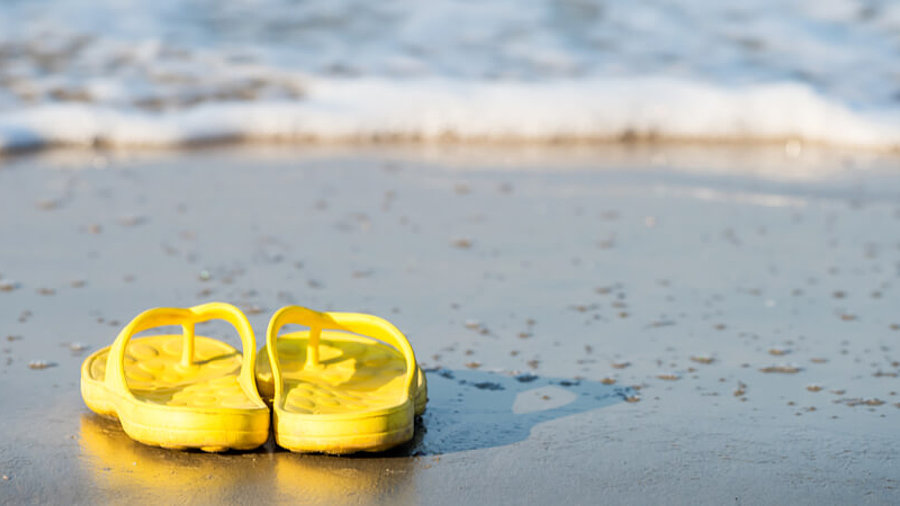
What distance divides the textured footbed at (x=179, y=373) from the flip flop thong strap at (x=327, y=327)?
0.13 metres

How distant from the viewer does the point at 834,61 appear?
341 inches

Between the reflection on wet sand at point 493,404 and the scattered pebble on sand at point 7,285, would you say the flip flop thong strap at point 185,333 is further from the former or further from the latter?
the scattered pebble on sand at point 7,285

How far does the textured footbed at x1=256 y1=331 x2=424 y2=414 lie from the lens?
2.50 metres

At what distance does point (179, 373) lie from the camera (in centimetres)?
271

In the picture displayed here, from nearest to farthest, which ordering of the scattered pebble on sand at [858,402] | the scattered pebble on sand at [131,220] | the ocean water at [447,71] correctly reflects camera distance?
the scattered pebble on sand at [858,402] → the scattered pebble on sand at [131,220] → the ocean water at [447,71]

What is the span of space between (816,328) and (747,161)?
10.5 ft

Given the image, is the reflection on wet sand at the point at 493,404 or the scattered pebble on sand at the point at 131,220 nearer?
the reflection on wet sand at the point at 493,404

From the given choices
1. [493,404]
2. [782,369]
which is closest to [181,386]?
[493,404]

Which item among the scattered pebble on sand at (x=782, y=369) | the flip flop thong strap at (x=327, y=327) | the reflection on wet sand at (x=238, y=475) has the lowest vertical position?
the reflection on wet sand at (x=238, y=475)

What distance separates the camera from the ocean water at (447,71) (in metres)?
7.14

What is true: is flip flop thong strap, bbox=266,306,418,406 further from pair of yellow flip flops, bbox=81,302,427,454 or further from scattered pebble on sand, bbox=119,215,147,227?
scattered pebble on sand, bbox=119,215,147,227

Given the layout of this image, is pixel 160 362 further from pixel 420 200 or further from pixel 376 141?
pixel 376 141

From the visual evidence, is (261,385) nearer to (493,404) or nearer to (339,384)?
(339,384)

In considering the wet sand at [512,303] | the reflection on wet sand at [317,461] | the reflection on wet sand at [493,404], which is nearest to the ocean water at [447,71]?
the wet sand at [512,303]
